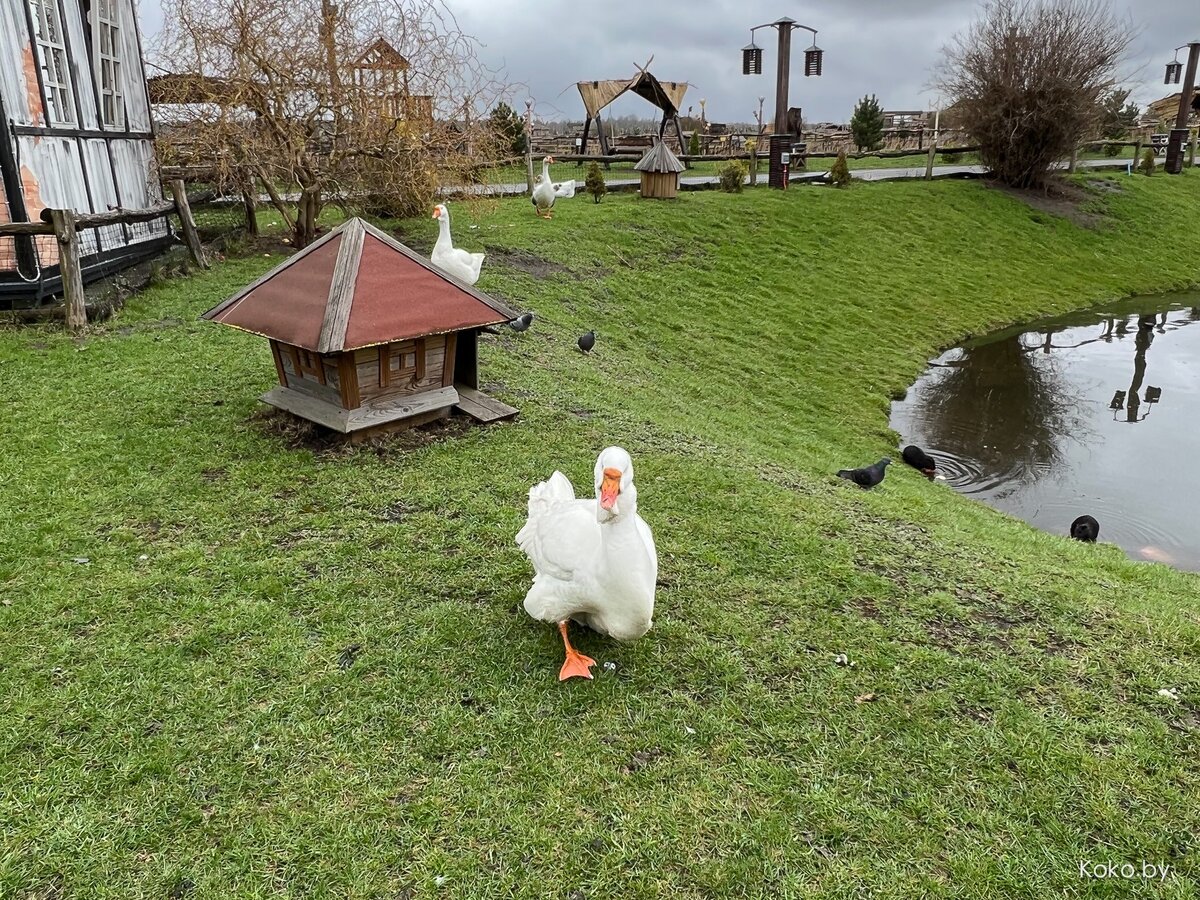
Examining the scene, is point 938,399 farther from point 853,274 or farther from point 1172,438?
point 853,274

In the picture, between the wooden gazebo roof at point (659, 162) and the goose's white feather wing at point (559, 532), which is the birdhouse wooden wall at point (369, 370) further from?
Answer: the wooden gazebo roof at point (659, 162)

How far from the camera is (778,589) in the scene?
16.9ft

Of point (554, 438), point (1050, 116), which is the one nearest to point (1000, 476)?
point (554, 438)

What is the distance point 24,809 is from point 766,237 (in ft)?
61.9

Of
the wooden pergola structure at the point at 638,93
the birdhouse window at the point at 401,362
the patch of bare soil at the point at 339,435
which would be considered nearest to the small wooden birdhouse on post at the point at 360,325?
the birdhouse window at the point at 401,362

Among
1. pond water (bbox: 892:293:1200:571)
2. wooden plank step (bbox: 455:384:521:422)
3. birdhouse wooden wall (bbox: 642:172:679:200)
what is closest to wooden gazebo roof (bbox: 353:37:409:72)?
wooden plank step (bbox: 455:384:521:422)

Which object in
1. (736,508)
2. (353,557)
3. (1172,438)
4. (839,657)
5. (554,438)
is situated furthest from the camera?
(1172,438)

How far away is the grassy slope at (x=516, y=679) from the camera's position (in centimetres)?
317

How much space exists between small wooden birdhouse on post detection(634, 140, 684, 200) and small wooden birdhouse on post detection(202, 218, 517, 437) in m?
14.9

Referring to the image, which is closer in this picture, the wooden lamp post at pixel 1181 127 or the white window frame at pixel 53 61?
the white window frame at pixel 53 61

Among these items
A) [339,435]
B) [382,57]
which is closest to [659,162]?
[382,57]

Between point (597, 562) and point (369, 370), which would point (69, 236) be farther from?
point (597, 562)

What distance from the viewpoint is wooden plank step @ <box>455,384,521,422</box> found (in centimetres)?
749

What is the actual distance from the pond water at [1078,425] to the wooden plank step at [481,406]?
605 cm
